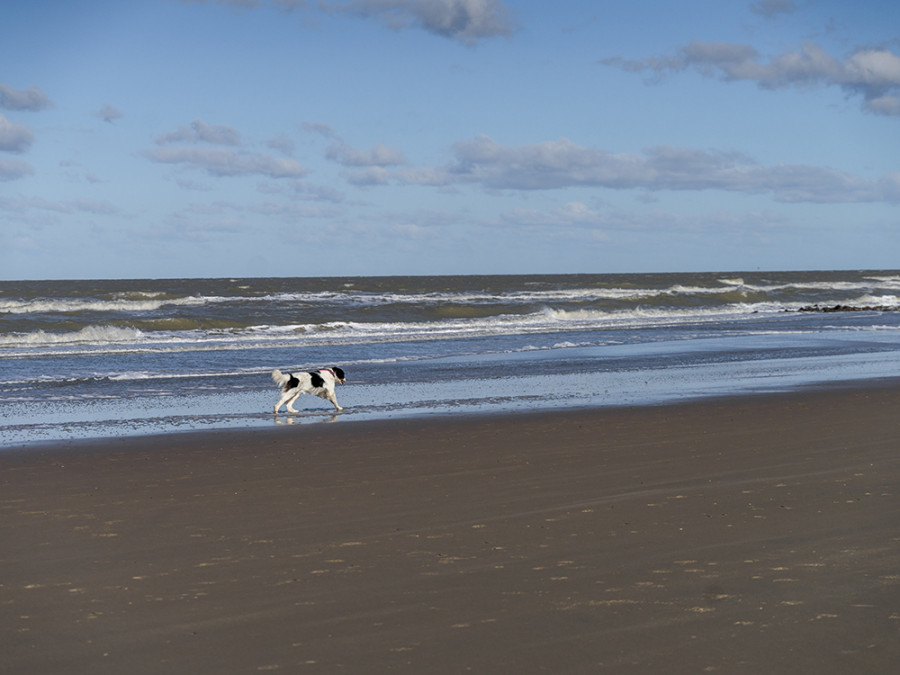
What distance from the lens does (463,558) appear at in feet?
15.7

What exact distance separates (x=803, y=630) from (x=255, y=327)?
99.8 feet

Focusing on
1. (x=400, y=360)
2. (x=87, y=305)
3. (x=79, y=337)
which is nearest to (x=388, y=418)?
(x=400, y=360)

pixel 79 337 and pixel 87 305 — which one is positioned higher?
pixel 87 305

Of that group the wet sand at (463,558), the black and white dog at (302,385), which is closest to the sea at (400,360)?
the black and white dog at (302,385)

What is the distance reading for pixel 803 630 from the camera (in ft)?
11.9

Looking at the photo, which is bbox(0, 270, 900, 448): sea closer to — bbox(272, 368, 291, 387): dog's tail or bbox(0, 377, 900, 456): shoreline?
bbox(0, 377, 900, 456): shoreline

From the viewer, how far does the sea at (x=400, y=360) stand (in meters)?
12.2

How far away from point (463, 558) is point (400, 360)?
49.9 feet

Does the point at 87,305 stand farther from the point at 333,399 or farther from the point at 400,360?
the point at 333,399

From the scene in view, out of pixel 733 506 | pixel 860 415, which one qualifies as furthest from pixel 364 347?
pixel 733 506

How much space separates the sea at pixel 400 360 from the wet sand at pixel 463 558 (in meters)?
3.54

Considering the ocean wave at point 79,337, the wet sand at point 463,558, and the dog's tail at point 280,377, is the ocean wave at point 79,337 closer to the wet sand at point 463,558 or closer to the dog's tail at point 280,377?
the dog's tail at point 280,377

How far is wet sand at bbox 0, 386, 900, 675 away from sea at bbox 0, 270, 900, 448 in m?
3.54

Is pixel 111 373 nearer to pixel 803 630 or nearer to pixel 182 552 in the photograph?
pixel 182 552
